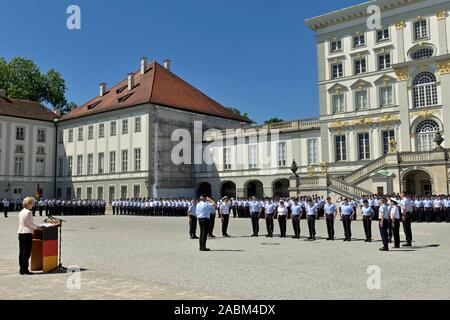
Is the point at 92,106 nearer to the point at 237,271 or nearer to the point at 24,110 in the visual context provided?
the point at 24,110

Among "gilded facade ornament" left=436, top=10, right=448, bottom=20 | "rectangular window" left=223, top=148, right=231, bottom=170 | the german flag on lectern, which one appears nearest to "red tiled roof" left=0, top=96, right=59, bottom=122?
"rectangular window" left=223, top=148, right=231, bottom=170

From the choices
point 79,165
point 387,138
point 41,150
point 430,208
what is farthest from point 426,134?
point 41,150

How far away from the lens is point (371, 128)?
4175 cm

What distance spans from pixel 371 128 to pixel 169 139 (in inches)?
845

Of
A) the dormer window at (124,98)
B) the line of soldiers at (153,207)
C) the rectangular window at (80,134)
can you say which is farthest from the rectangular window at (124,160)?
the rectangular window at (80,134)

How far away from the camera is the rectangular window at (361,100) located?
140 ft

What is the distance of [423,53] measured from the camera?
130 ft

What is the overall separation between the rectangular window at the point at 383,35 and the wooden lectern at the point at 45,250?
37768 mm

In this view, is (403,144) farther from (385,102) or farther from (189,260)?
(189,260)

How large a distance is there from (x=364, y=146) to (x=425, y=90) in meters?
6.90

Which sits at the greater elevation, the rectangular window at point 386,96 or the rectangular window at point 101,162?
the rectangular window at point 386,96

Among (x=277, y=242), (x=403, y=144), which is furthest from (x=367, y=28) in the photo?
(x=277, y=242)

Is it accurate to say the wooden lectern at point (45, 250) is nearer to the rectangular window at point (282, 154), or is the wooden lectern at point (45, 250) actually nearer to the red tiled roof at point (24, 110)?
the rectangular window at point (282, 154)

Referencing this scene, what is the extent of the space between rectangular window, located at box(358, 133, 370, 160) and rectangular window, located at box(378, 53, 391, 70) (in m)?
6.15
